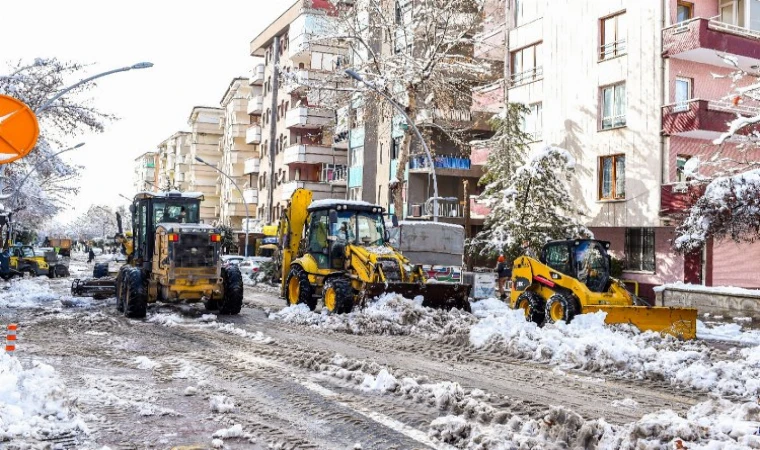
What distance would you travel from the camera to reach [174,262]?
18266mm

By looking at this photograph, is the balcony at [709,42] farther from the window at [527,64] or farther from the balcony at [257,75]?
the balcony at [257,75]

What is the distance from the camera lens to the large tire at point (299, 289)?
19.5 m

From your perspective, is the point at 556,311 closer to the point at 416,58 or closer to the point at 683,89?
the point at 683,89

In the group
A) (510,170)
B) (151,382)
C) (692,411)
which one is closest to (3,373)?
(151,382)

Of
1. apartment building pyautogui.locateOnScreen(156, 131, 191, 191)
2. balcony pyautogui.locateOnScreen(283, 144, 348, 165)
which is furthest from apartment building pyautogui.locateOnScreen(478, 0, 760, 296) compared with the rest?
apartment building pyautogui.locateOnScreen(156, 131, 191, 191)

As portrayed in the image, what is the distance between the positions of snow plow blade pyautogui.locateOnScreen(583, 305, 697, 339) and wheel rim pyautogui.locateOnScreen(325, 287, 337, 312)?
5.48 metres

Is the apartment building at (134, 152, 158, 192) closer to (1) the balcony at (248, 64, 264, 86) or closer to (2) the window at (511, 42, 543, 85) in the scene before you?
(1) the balcony at (248, 64, 264, 86)

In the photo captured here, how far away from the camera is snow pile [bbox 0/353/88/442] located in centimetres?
733

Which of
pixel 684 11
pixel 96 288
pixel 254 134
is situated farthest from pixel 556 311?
pixel 254 134

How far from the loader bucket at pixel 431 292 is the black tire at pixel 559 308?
204 cm

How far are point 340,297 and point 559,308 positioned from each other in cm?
453

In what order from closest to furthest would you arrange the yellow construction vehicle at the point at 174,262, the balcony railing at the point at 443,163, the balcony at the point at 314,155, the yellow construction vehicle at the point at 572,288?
the yellow construction vehicle at the point at 572,288 < the yellow construction vehicle at the point at 174,262 < the balcony railing at the point at 443,163 < the balcony at the point at 314,155

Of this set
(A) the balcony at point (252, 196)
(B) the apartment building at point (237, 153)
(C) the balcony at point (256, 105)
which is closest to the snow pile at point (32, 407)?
(A) the balcony at point (252, 196)

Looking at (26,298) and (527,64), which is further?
(527,64)
